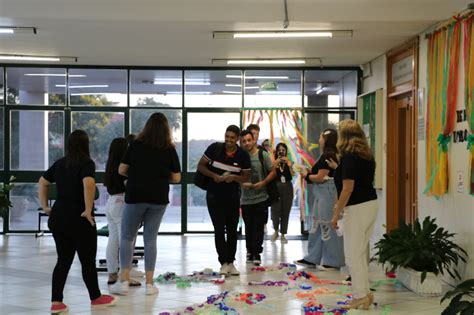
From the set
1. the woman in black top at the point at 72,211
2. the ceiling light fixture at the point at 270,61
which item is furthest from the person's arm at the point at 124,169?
the ceiling light fixture at the point at 270,61

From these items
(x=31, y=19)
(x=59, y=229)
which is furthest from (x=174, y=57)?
(x=59, y=229)

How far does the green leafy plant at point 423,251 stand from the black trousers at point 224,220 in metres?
1.66

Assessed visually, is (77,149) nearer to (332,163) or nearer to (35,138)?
(332,163)

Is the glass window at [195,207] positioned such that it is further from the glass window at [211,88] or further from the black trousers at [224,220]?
the black trousers at [224,220]

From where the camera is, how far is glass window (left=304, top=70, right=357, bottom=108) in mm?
13414

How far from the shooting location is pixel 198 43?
10.6 m

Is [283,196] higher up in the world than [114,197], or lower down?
lower down

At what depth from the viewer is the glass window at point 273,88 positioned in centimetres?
1341

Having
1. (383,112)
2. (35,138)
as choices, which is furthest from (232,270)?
(35,138)

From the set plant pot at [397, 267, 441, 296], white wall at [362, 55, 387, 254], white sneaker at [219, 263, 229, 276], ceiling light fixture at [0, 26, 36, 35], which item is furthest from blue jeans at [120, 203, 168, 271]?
white wall at [362, 55, 387, 254]

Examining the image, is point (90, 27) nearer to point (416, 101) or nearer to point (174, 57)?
point (174, 57)

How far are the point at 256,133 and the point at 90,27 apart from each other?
8.59 ft

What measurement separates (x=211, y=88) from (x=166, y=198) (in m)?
6.73

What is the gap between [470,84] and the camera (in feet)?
23.6
